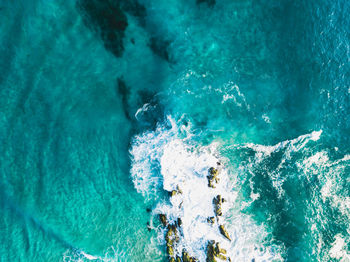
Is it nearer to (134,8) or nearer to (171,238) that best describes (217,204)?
(171,238)

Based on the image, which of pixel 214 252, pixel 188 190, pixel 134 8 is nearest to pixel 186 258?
pixel 214 252

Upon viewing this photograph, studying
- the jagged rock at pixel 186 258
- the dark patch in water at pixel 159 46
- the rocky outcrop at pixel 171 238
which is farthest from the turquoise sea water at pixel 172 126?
the rocky outcrop at pixel 171 238

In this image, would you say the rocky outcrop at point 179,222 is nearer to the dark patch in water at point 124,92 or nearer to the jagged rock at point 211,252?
the jagged rock at point 211,252

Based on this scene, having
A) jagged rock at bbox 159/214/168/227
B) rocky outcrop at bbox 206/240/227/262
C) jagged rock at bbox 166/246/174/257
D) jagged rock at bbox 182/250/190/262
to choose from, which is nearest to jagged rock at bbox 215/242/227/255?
rocky outcrop at bbox 206/240/227/262

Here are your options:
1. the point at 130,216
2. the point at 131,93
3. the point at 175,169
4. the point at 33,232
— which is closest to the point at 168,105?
the point at 131,93

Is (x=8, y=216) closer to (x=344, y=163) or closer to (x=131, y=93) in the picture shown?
(x=131, y=93)

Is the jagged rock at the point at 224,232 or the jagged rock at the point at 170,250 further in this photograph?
the jagged rock at the point at 170,250
